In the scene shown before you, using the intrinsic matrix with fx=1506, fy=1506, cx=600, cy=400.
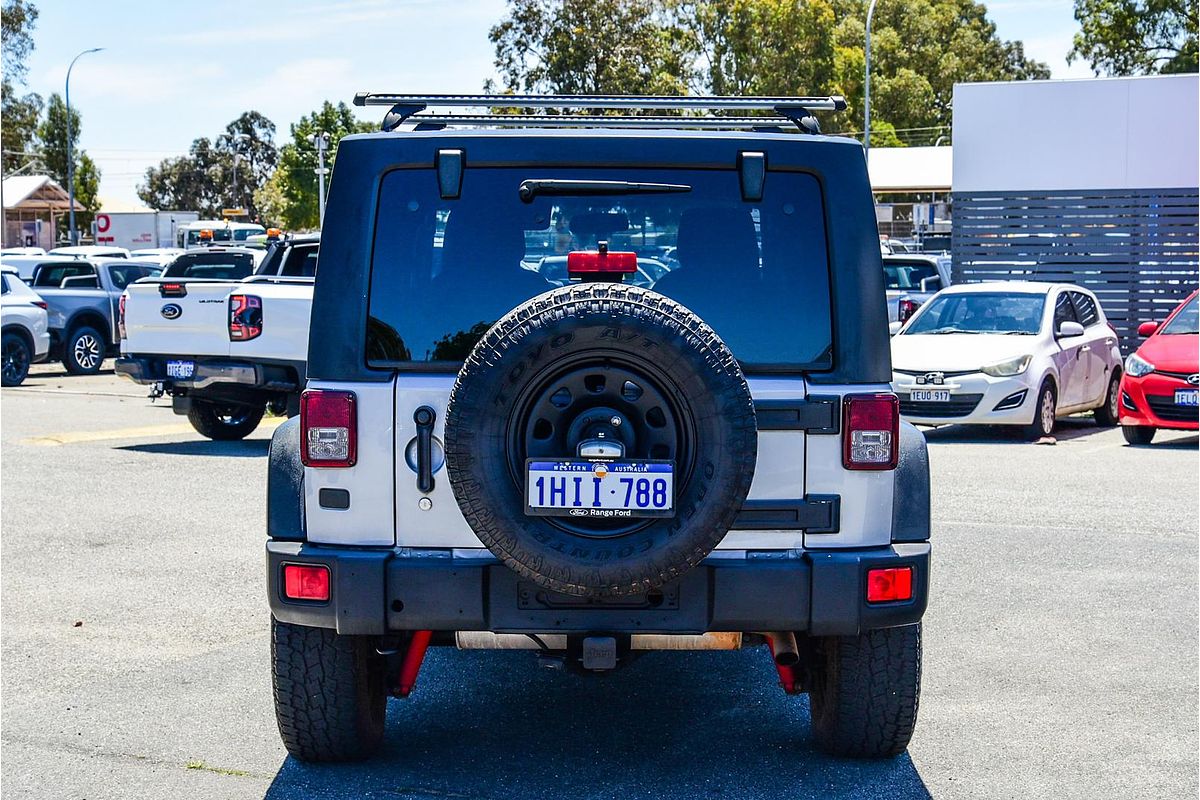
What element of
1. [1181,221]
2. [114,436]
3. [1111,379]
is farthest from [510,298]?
[1181,221]

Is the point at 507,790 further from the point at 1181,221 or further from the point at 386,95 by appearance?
the point at 1181,221

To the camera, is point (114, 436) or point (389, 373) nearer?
point (389, 373)

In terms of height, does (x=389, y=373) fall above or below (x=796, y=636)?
above

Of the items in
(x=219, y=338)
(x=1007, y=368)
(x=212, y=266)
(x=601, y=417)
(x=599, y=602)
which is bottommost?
(x=1007, y=368)

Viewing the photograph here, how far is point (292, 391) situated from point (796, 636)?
30.7 ft

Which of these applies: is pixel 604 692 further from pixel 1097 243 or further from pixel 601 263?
pixel 1097 243

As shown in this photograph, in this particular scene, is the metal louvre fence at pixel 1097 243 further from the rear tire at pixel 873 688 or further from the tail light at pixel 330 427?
the tail light at pixel 330 427

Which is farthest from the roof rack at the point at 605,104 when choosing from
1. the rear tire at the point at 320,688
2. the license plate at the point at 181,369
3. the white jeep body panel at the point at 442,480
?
the license plate at the point at 181,369

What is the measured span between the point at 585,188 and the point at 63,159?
8811 centimetres

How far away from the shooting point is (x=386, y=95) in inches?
202

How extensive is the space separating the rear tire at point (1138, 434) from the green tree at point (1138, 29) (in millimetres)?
34693

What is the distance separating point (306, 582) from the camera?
4512 millimetres

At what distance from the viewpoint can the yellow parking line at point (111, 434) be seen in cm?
1441

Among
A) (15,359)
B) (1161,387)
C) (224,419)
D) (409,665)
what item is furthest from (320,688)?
(15,359)
